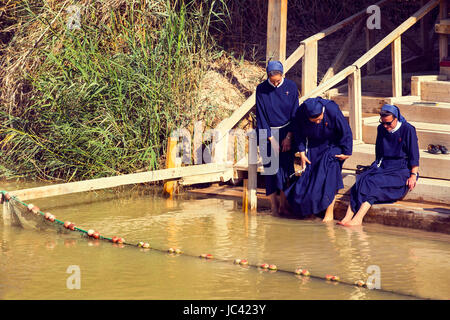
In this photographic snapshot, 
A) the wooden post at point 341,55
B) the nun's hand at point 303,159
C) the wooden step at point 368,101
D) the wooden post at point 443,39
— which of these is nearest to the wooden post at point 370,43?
the wooden post at point 341,55

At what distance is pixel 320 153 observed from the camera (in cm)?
884

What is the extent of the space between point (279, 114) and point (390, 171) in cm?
141

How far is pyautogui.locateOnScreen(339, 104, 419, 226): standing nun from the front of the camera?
8375 mm

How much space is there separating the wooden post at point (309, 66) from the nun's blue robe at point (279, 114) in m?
1.37

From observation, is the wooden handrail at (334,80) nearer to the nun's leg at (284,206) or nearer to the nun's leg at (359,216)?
the nun's leg at (284,206)

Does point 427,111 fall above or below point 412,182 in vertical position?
above

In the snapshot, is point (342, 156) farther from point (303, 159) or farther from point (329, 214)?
point (329, 214)

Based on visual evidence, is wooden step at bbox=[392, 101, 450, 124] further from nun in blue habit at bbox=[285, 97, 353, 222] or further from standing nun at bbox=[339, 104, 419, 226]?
nun in blue habit at bbox=[285, 97, 353, 222]

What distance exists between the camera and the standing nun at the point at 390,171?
838 cm

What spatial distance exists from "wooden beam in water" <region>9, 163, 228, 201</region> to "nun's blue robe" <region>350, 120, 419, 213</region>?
197 centimetres

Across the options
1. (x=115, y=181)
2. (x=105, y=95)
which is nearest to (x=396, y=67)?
(x=105, y=95)
